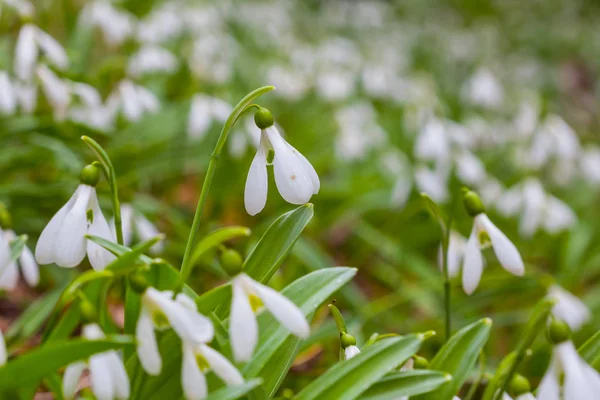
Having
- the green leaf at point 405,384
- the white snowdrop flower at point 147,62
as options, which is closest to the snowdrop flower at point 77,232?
the green leaf at point 405,384

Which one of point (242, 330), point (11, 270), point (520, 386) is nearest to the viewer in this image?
point (242, 330)

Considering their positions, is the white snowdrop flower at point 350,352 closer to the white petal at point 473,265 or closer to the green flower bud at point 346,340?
the green flower bud at point 346,340

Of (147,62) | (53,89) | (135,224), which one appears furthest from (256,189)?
(147,62)

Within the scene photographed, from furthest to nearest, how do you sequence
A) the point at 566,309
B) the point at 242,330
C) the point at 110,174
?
1. the point at 566,309
2. the point at 110,174
3. the point at 242,330

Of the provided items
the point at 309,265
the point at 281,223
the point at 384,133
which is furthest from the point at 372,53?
the point at 281,223

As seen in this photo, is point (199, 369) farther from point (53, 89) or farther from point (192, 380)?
point (53, 89)

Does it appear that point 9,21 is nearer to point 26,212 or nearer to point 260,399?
point 26,212
